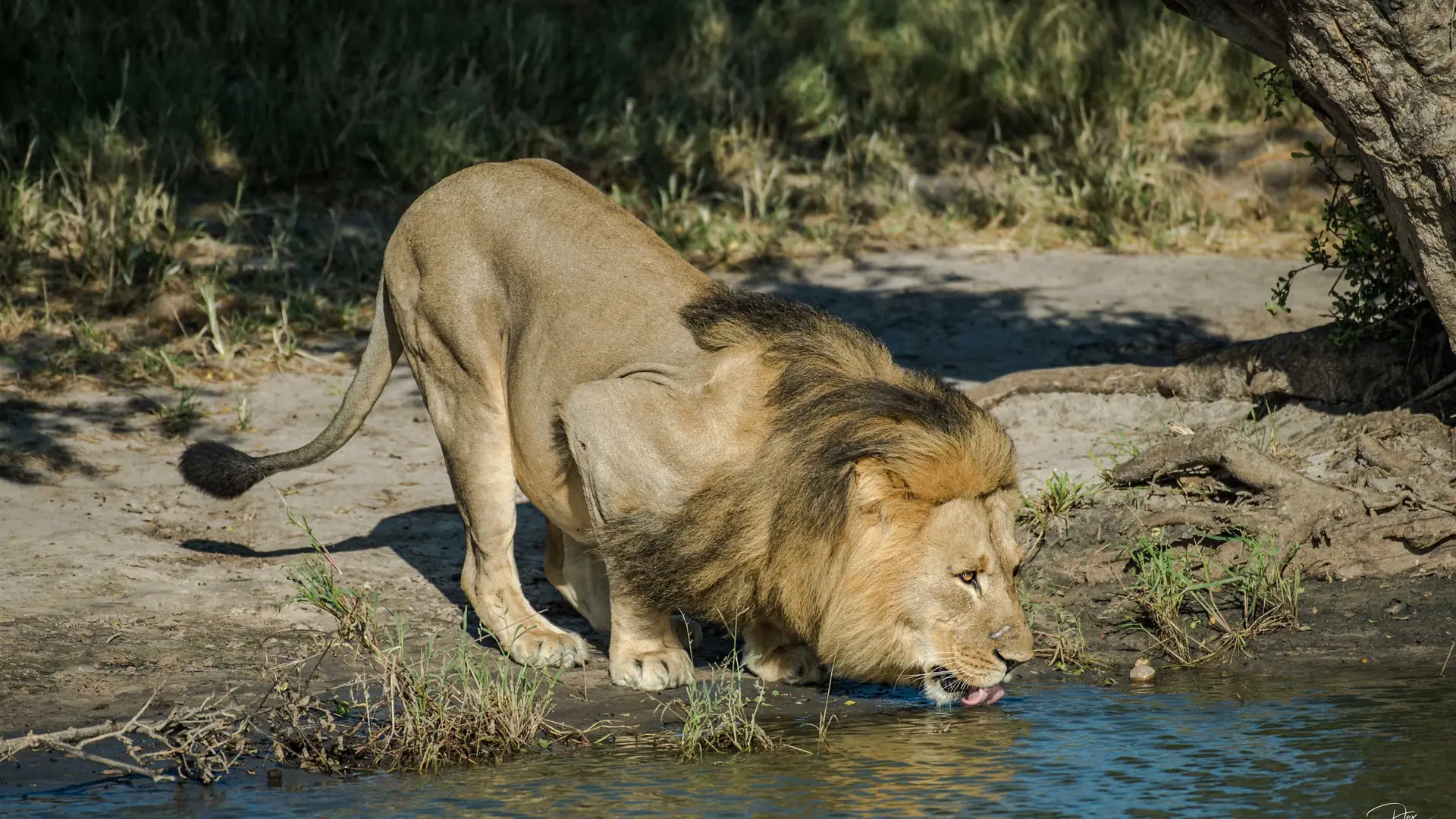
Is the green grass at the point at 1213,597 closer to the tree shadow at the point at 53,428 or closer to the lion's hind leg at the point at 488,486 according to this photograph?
Answer: the lion's hind leg at the point at 488,486

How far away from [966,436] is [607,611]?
1722mm

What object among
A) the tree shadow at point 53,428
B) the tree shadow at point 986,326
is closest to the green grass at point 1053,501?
the tree shadow at point 986,326

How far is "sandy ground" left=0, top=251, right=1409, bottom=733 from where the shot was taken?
18.2 feet

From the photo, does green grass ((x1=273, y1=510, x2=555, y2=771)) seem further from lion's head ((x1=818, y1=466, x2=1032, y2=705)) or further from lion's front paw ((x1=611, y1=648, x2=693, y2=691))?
lion's head ((x1=818, y1=466, x2=1032, y2=705))

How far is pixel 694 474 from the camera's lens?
5172 millimetres

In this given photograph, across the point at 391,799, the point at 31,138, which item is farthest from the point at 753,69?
the point at 391,799

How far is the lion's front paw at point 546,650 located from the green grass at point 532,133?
342 centimetres

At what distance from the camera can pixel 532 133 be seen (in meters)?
11.4

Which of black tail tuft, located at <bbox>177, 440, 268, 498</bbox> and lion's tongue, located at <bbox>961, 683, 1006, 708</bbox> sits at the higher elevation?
lion's tongue, located at <bbox>961, 683, 1006, 708</bbox>

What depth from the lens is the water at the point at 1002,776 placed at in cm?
425

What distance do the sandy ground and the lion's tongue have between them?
0.97 m

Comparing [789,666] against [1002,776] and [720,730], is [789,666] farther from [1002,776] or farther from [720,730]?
[1002,776]

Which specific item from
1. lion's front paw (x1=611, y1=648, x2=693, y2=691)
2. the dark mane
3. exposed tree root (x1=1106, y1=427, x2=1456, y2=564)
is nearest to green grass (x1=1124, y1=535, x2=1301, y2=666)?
exposed tree root (x1=1106, y1=427, x2=1456, y2=564)

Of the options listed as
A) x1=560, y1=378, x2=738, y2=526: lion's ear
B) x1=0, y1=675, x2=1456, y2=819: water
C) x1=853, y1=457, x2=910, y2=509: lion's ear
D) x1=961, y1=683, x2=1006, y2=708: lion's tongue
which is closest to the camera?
x1=0, y1=675, x2=1456, y2=819: water
